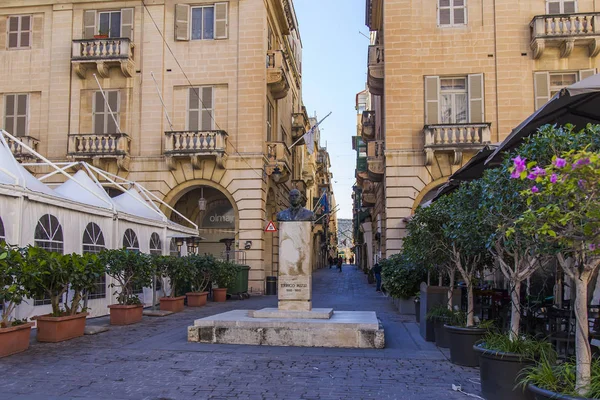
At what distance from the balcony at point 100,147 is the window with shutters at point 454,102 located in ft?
41.6

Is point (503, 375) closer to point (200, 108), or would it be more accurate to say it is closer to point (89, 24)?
point (200, 108)

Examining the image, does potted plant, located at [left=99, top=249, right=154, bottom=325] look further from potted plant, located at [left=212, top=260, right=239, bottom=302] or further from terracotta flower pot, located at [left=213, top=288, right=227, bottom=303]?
terracotta flower pot, located at [left=213, top=288, right=227, bottom=303]

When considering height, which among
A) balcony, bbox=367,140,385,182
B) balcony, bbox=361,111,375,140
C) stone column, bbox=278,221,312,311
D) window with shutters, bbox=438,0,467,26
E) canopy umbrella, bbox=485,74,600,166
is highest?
window with shutters, bbox=438,0,467,26

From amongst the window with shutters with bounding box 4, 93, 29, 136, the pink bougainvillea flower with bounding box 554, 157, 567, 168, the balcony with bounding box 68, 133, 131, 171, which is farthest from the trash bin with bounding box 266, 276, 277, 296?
the pink bougainvillea flower with bounding box 554, 157, 567, 168

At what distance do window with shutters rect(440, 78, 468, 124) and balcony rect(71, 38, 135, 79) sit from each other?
12717mm

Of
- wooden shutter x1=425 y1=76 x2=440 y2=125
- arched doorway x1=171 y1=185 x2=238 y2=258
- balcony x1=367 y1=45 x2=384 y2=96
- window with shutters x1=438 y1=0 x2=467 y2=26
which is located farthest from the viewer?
arched doorway x1=171 y1=185 x2=238 y2=258

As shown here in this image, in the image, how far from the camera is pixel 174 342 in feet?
35.5

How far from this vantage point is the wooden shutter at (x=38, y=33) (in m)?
25.3

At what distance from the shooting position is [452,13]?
2292cm

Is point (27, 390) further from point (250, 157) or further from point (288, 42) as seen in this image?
point (288, 42)

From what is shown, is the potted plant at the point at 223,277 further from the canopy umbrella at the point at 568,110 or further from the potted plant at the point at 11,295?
the canopy umbrella at the point at 568,110

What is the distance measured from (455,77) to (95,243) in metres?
14.7

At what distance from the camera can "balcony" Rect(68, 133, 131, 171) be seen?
23.8 meters

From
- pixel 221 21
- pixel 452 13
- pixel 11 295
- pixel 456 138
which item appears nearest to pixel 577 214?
pixel 11 295
